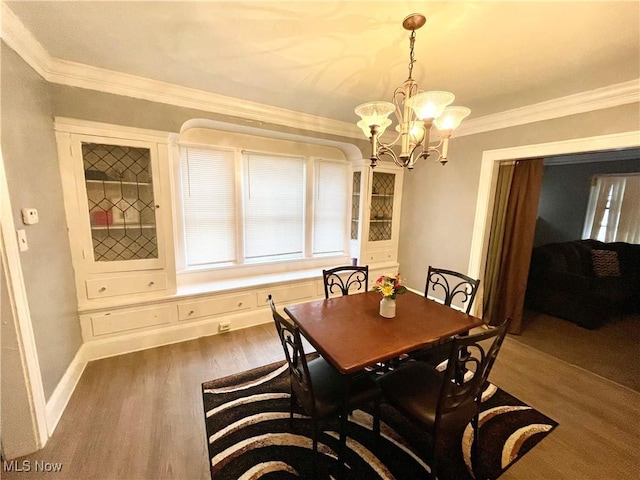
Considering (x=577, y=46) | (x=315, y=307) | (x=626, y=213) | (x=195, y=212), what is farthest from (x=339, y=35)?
(x=626, y=213)

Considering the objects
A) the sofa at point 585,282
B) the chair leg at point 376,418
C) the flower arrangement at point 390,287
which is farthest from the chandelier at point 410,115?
the sofa at point 585,282

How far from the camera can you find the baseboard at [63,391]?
165cm

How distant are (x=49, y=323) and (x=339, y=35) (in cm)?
270

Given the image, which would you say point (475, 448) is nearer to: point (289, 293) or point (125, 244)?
point (289, 293)

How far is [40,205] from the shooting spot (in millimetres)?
1724

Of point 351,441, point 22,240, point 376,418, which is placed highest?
point 22,240

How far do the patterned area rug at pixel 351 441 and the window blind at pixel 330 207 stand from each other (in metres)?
2.26

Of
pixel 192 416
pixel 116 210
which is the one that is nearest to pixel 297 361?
pixel 192 416

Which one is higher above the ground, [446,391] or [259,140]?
[259,140]

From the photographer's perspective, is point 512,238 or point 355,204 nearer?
point 512,238

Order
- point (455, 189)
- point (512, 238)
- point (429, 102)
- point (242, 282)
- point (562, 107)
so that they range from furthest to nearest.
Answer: point (455, 189) < point (242, 282) < point (512, 238) < point (562, 107) < point (429, 102)

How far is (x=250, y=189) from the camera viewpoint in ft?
10.7

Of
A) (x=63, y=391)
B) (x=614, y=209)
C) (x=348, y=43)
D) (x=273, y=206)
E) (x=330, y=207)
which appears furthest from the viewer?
(x=614, y=209)

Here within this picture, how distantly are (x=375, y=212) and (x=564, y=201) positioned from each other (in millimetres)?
4354
